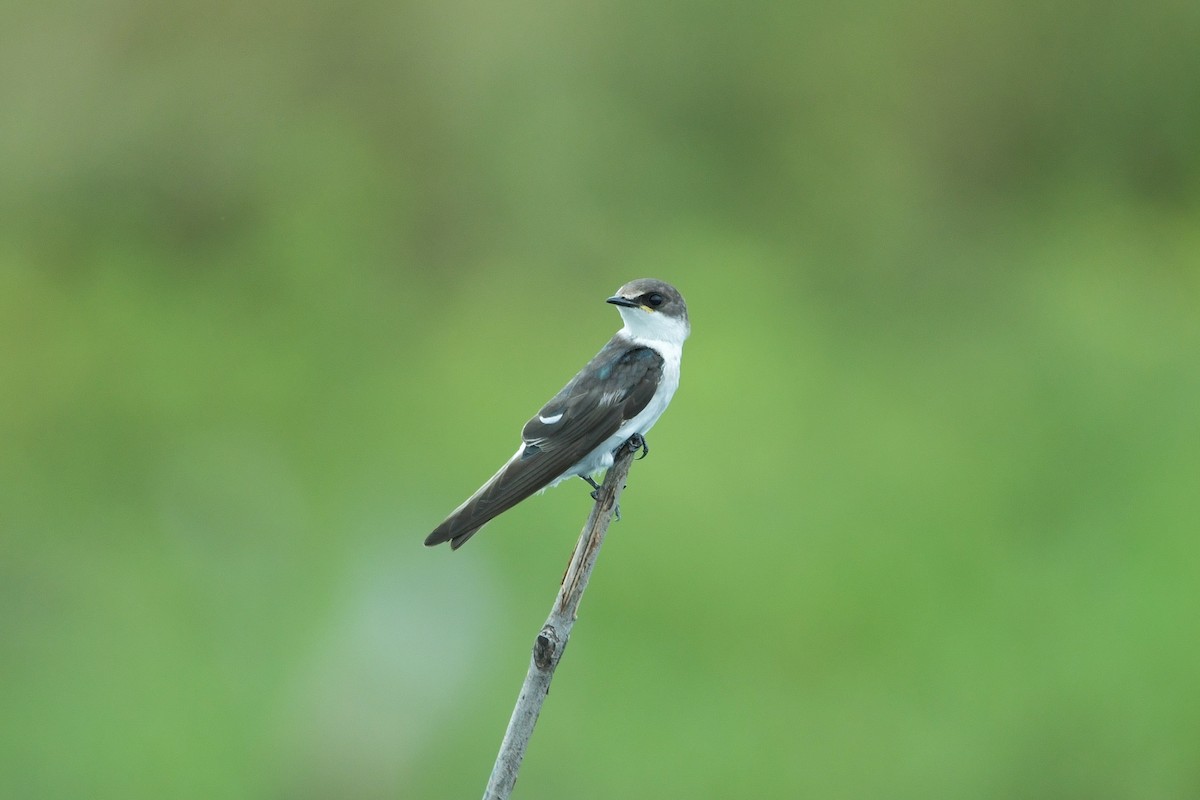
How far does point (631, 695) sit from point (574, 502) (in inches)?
51.1

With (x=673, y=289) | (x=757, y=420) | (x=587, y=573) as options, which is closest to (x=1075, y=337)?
(x=757, y=420)

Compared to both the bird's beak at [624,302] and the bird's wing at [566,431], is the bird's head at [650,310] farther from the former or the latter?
the bird's wing at [566,431]

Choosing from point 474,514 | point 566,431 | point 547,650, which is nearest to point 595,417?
point 566,431

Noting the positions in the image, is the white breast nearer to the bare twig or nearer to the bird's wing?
the bird's wing

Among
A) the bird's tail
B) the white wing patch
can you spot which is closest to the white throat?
the white wing patch

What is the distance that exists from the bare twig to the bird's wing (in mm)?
359

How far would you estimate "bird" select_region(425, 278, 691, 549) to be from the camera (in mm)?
2727

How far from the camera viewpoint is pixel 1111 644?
568 cm

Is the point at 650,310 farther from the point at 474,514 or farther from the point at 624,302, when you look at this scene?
the point at 474,514

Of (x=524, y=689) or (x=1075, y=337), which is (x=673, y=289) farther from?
(x=1075, y=337)

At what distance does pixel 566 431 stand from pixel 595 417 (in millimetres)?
82

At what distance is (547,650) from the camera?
2020mm

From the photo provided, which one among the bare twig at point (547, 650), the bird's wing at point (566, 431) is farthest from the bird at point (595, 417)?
the bare twig at point (547, 650)

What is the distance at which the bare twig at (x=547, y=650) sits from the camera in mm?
1899
